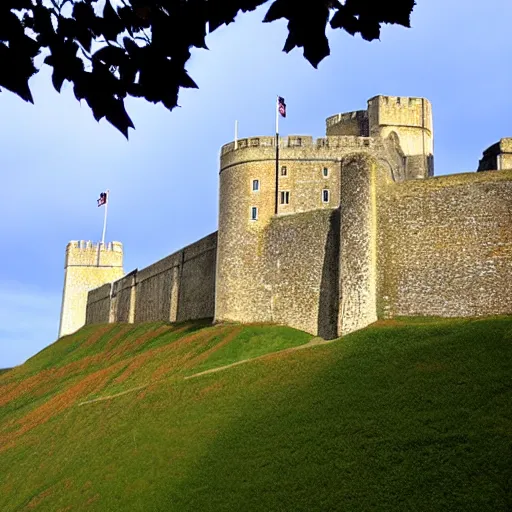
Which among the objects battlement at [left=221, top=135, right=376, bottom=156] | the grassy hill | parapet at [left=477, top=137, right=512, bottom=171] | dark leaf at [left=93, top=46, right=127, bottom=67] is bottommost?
the grassy hill

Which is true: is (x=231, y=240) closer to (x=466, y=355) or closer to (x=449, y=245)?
(x=449, y=245)

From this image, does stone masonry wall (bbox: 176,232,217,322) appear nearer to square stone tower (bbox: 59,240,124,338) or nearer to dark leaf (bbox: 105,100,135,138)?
square stone tower (bbox: 59,240,124,338)

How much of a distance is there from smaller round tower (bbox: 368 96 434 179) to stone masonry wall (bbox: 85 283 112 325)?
33.0m

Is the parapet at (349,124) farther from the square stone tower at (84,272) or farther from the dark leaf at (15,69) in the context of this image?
the dark leaf at (15,69)

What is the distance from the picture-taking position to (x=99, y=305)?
77.7 metres

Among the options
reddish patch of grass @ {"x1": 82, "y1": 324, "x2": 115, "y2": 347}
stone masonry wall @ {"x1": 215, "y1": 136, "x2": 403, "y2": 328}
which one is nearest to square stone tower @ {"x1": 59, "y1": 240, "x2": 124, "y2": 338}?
reddish patch of grass @ {"x1": 82, "y1": 324, "x2": 115, "y2": 347}

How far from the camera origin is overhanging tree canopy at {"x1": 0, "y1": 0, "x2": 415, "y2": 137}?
17.5ft

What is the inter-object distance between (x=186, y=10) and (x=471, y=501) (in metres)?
13.7

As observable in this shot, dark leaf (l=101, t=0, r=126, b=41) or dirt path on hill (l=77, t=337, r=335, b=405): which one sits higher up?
dark leaf (l=101, t=0, r=126, b=41)

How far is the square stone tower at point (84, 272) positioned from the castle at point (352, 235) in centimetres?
2733

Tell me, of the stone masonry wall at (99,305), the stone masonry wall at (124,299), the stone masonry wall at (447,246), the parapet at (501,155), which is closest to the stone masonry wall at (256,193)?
the parapet at (501,155)

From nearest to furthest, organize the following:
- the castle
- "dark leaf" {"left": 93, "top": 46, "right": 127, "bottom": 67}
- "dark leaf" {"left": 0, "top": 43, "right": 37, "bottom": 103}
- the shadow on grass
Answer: "dark leaf" {"left": 0, "top": 43, "right": 37, "bottom": 103}, "dark leaf" {"left": 93, "top": 46, "right": 127, "bottom": 67}, the shadow on grass, the castle

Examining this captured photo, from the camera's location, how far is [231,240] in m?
42.3

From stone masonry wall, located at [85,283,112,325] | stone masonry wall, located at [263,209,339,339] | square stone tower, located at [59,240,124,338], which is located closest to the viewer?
stone masonry wall, located at [263,209,339,339]
